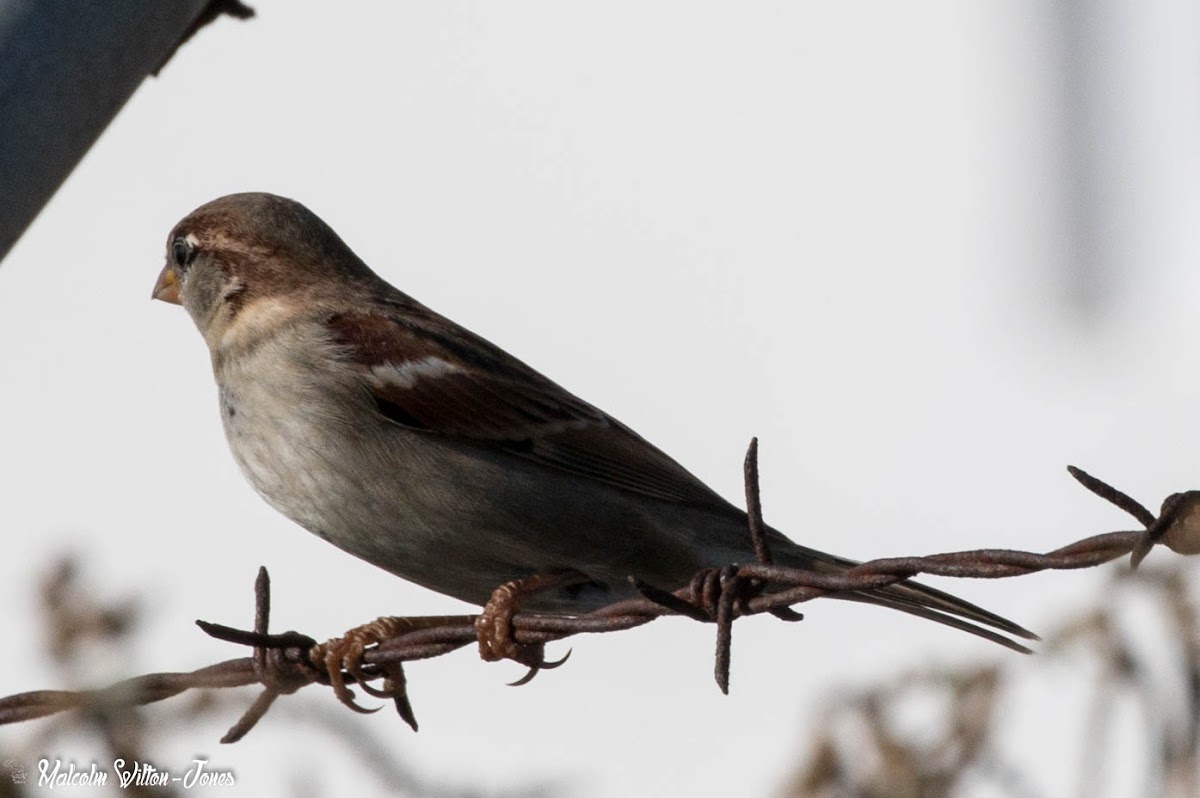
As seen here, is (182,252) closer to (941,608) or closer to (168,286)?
(168,286)

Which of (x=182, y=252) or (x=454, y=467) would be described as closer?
(x=454, y=467)

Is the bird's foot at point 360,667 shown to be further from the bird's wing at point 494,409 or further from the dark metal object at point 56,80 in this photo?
the dark metal object at point 56,80

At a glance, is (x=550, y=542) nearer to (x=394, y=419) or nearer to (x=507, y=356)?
(x=394, y=419)

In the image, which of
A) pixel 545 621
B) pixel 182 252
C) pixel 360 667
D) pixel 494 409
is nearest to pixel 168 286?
pixel 182 252

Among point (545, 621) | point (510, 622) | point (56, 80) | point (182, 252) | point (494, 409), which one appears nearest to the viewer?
Answer: point (56, 80)

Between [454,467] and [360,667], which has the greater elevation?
[454,467]

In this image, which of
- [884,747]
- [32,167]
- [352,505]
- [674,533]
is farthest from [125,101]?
[884,747]

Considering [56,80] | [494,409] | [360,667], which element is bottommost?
[360,667]
